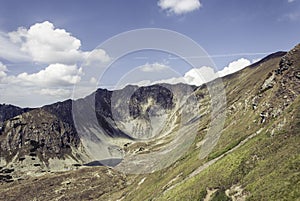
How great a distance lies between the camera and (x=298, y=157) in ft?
243

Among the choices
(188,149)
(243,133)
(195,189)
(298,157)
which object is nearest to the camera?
(298,157)

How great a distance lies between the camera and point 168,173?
140m

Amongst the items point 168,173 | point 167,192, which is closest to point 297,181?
point 167,192

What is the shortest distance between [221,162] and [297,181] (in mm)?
38805

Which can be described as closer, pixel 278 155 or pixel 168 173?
pixel 278 155

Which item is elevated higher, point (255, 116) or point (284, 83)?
point (284, 83)

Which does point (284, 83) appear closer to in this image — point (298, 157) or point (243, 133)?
point (243, 133)

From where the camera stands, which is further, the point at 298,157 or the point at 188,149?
the point at 188,149

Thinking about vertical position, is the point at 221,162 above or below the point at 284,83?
below

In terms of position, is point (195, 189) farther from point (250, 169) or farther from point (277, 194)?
point (277, 194)

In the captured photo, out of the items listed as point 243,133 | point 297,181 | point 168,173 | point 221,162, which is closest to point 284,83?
point 243,133

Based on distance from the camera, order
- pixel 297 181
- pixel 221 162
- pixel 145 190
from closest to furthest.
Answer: pixel 297 181, pixel 221 162, pixel 145 190

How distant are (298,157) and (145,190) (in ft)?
260

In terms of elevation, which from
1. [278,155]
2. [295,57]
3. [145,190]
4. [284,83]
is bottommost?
[145,190]
